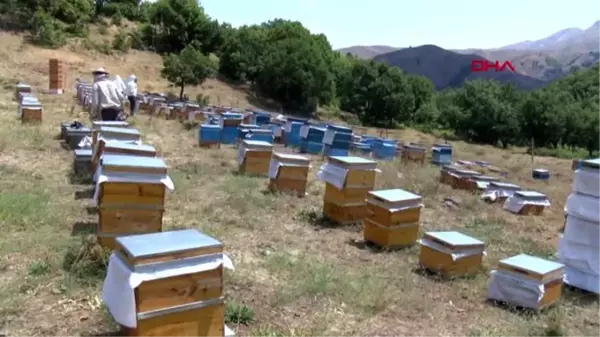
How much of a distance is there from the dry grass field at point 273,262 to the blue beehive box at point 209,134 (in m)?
2.20

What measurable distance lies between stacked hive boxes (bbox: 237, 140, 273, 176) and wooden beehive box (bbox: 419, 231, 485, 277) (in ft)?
14.8

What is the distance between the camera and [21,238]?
17.5 ft

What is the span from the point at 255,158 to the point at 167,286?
6647 millimetres

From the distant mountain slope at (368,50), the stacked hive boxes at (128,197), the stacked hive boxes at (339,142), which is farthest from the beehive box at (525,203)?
the distant mountain slope at (368,50)

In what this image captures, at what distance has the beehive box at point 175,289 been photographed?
309 cm

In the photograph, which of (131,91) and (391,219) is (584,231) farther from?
(131,91)

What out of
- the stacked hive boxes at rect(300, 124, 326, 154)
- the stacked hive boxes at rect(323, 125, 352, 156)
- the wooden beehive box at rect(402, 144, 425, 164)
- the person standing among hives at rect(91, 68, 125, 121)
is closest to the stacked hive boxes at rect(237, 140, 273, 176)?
the person standing among hives at rect(91, 68, 125, 121)

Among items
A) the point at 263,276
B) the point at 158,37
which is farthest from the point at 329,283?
the point at 158,37

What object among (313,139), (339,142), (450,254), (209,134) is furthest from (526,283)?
(313,139)

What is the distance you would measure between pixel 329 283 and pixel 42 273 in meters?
2.42

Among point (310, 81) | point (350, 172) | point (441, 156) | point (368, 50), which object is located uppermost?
point (368, 50)

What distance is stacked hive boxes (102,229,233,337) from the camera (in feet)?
10.1

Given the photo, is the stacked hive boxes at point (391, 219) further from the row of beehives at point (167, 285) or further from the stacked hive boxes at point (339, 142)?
the stacked hive boxes at point (339, 142)

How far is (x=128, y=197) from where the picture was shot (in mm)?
5039
